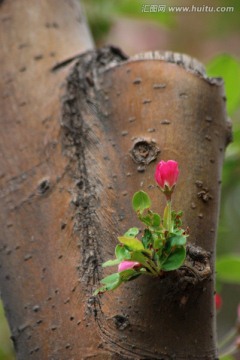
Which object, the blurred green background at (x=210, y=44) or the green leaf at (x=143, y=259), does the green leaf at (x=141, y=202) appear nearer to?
the green leaf at (x=143, y=259)

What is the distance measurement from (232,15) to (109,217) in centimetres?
140

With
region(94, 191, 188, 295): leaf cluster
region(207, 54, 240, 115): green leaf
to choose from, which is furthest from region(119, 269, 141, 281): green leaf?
region(207, 54, 240, 115): green leaf

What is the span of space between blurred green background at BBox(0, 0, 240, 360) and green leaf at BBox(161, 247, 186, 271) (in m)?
0.37

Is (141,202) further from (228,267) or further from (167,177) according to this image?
(228,267)

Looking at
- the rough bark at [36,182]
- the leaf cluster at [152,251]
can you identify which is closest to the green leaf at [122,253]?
the leaf cluster at [152,251]

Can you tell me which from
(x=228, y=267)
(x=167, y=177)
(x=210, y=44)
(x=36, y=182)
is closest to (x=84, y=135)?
(x=36, y=182)

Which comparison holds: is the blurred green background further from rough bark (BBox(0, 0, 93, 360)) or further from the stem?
the stem

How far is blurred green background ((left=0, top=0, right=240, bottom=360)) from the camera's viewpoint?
1.05m

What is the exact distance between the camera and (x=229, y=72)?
3.41 feet

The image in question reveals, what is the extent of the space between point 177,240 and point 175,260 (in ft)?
0.06

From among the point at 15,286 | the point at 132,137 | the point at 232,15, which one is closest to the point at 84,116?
the point at 132,137

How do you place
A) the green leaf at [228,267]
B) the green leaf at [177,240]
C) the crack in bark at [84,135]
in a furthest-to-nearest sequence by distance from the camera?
the green leaf at [228,267]
the crack in bark at [84,135]
the green leaf at [177,240]

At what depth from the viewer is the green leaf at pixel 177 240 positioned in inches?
22.8

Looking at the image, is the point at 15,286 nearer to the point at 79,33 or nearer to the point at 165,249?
the point at 165,249
